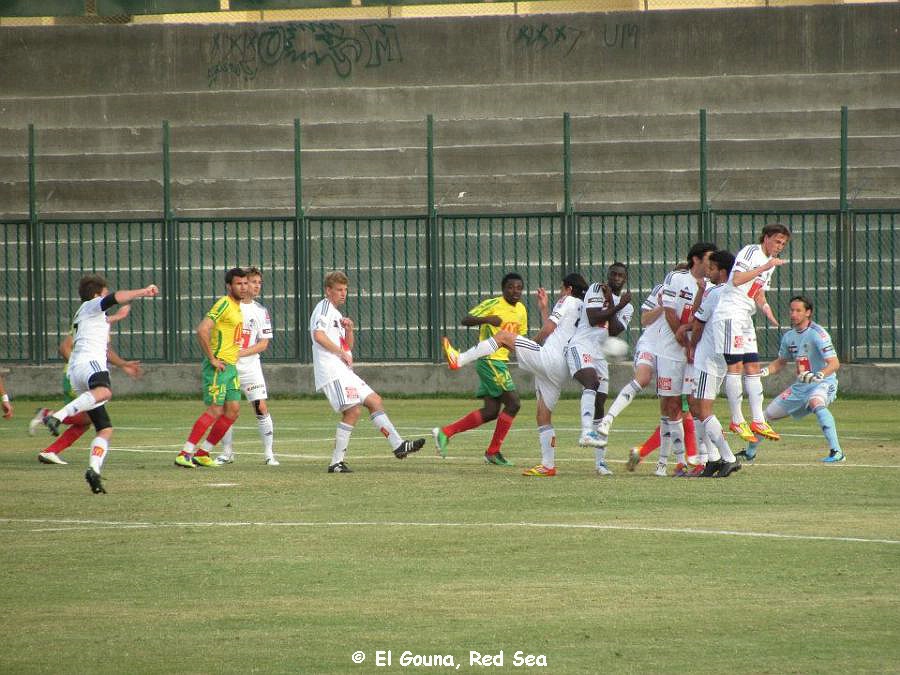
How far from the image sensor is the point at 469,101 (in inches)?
1236

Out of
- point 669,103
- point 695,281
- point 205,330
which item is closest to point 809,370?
point 695,281

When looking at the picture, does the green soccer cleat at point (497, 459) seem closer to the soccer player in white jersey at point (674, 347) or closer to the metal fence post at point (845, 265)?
the soccer player in white jersey at point (674, 347)

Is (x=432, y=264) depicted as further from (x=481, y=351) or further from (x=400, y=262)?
(x=481, y=351)

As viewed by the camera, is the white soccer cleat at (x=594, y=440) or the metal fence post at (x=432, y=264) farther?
the metal fence post at (x=432, y=264)

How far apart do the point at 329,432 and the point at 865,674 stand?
44.7 feet

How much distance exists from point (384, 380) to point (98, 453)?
1291cm

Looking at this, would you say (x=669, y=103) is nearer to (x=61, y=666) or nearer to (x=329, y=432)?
(x=329, y=432)

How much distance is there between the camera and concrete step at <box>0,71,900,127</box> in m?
30.4

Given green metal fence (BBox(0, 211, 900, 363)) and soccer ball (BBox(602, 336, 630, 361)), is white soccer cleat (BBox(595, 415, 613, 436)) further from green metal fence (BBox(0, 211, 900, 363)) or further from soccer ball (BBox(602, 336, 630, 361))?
green metal fence (BBox(0, 211, 900, 363))

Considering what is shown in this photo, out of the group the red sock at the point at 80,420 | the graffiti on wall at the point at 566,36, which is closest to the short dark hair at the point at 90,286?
the red sock at the point at 80,420

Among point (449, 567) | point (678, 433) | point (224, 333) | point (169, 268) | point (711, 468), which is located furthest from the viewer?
point (169, 268)

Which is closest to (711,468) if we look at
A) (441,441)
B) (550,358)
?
(550,358)

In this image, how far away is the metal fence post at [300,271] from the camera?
1060 inches

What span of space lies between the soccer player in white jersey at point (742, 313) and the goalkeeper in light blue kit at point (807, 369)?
1608 millimetres
